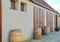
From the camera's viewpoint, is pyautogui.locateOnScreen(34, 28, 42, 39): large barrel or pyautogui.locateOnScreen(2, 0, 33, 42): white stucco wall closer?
pyautogui.locateOnScreen(2, 0, 33, 42): white stucco wall

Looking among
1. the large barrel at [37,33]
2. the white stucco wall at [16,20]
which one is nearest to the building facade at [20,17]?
the white stucco wall at [16,20]

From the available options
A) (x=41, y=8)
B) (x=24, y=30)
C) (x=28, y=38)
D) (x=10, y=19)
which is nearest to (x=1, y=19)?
(x=10, y=19)

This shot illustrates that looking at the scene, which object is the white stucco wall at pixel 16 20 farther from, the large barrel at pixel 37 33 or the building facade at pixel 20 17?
the large barrel at pixel 37 33

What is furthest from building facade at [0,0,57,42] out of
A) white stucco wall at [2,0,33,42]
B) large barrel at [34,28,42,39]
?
large barrel at [34,28,42,39]

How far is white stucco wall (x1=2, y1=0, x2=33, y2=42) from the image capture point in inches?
325

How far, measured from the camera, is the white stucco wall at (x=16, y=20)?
8.27 m

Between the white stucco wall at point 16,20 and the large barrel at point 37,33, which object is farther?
the large barrel at point 37,33

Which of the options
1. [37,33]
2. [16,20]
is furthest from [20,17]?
[37,33]

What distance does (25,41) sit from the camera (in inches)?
414

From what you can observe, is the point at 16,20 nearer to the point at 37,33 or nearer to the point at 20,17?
Answer: the point at 20,17

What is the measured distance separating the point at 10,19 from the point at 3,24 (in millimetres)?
879

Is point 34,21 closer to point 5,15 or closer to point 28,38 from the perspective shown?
point 28,38

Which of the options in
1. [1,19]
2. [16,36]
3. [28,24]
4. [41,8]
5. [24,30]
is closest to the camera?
[1,19]

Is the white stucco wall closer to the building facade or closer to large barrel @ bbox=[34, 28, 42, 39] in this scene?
the building facade
